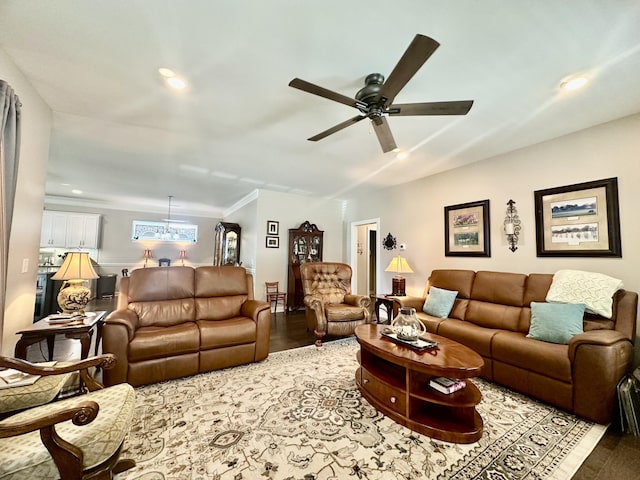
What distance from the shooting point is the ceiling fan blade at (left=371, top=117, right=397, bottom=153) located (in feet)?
6.67

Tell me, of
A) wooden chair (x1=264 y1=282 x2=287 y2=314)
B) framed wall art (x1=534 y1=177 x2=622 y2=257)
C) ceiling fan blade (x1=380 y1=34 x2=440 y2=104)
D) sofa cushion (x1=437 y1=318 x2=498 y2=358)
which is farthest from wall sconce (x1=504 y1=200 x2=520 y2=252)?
wooden chair (x1=264 y1=282 x2=287 y2=314)

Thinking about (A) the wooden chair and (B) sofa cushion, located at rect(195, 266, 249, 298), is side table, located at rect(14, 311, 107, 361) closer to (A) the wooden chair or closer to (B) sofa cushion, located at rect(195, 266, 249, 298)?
(B) sofa cushion, located at rect(195, 266, 249, 298)

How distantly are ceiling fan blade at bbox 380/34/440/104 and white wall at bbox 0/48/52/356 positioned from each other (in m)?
2.74

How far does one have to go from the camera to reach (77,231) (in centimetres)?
684

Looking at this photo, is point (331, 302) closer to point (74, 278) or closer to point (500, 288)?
point (500, 288)

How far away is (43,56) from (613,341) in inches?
184

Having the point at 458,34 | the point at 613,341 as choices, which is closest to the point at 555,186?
the point at 613,341

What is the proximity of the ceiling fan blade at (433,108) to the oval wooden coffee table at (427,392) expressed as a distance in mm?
1771

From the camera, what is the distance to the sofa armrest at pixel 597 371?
6.05 feet

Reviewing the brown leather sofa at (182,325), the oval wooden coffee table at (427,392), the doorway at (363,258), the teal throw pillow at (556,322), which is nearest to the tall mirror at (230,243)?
the doorway at (363,258)

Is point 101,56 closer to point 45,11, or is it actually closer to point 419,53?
point 45,11

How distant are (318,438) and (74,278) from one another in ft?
8.34

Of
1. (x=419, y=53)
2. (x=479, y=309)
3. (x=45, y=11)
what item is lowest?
(x=479, y=309)

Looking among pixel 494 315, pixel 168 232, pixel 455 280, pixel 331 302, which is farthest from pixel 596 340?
pixel 168 232
